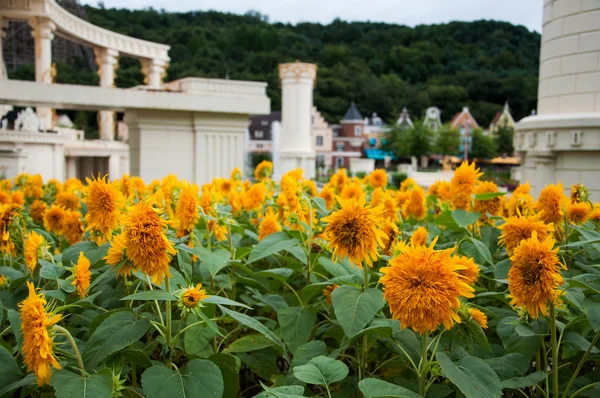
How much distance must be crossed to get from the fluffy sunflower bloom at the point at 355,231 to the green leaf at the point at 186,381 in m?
0.46

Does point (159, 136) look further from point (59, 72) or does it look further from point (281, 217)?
point (59, 72)

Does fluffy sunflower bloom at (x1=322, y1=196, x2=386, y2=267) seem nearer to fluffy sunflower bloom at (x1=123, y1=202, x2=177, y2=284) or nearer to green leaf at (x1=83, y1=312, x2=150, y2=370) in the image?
fluffy sunflower bloom at (x1=123, y1=202, x2=177, y2=284)

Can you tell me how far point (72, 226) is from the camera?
253 cm

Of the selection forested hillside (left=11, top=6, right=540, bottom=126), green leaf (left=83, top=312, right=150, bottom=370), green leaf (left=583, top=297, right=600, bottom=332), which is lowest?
green leaf (left=83, top=312, right=150, bottom=370)

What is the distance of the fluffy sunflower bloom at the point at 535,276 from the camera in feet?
4.66

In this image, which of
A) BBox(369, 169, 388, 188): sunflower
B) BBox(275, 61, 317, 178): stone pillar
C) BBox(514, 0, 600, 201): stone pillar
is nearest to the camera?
BBox(369, 169, 388, 188): sunflower

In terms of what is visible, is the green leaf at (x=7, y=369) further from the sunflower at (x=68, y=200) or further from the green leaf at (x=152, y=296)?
the sunflower at (x=68, y=200)

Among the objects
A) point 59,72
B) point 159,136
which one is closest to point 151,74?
point 59,72

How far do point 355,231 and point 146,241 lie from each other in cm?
56

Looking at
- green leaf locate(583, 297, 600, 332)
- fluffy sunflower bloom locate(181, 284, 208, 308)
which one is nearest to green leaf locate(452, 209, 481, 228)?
green leaf locate(583, 297, 600, 332)

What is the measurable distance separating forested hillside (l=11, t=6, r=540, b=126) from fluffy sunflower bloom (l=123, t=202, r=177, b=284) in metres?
53.8

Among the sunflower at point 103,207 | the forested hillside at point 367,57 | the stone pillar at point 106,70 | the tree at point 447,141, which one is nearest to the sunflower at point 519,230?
the sunflower at point 103,207

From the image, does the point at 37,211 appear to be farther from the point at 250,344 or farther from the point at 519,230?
the point at 519,230

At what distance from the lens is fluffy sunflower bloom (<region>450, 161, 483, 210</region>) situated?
2.52 meters
